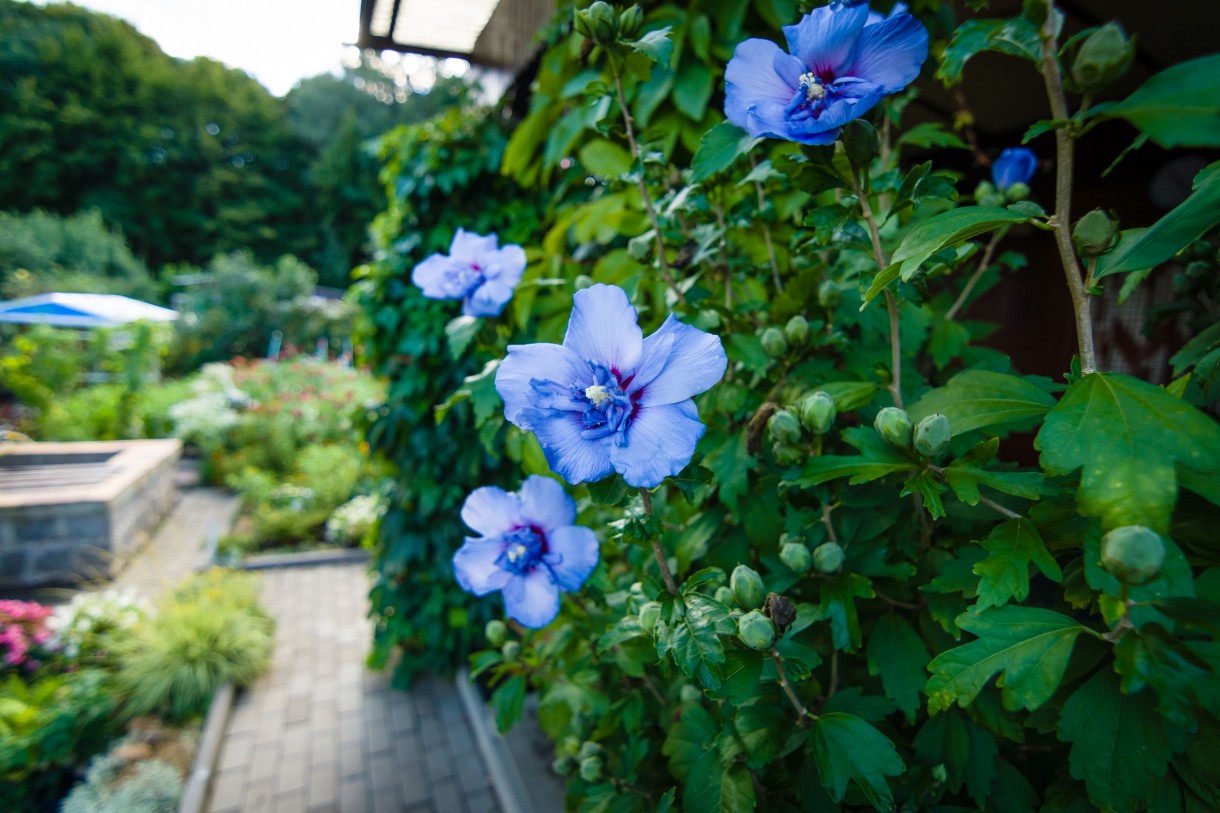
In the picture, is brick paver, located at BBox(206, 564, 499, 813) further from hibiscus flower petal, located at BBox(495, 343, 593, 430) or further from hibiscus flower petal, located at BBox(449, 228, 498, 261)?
hibiscus flower petal, located at BBox(495, 343, 593, 430)

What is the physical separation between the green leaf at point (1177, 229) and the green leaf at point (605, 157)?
3.34 feet

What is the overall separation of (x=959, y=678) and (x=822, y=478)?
250 mm

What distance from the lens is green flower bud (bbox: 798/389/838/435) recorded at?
75cm

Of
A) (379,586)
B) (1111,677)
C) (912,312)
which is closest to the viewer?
(1111,677)

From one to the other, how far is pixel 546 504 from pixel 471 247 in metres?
0.56

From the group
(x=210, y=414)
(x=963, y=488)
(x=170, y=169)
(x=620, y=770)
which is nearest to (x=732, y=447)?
(x=963, y=488)

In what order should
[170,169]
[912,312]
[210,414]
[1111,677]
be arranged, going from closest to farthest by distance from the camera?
[1111,677] < [912,312] < [210,414] < [170,169]

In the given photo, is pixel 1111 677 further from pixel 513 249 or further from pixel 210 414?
pixel 210 414

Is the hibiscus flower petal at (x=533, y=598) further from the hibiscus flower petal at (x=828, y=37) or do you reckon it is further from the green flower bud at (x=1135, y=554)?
the hibiscus flower petal at (x=828, y=37)

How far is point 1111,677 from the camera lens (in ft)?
2.01

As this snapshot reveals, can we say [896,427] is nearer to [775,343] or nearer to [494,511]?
[775,343]

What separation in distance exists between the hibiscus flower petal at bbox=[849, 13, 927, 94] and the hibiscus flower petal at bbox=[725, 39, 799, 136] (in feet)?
0.29

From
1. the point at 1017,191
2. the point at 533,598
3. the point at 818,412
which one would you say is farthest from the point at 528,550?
the point at 1017,191

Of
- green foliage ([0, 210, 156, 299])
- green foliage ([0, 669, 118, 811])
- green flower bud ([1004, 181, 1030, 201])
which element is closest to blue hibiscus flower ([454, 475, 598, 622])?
green flower bud ([1004, 181, 1030, 201])
